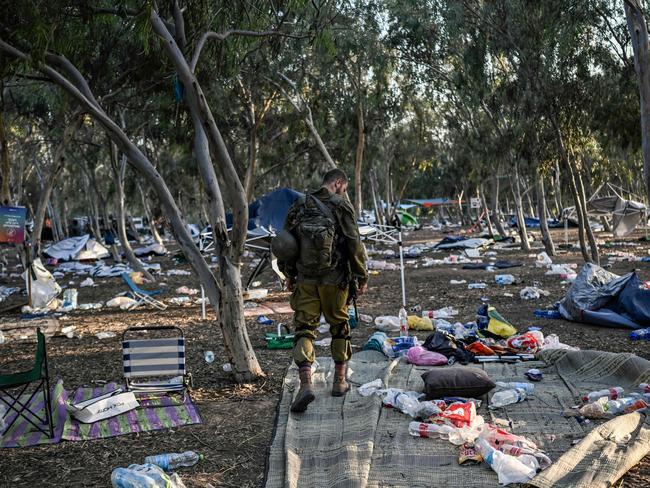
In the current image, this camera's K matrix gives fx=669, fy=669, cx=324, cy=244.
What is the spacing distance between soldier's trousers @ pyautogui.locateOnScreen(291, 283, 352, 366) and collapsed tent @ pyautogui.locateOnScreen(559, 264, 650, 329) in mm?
4537

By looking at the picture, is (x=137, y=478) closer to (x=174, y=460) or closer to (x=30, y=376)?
(x=174, y=460)

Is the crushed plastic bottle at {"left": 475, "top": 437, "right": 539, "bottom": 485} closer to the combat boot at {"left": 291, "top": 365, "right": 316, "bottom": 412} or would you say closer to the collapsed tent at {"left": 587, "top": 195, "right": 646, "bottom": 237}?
the combat boot at {"left": 291, "top": 365, "right": 316, "bottom": 412}

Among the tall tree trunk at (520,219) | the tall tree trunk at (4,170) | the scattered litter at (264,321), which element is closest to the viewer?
the scattered litter at (264,321)

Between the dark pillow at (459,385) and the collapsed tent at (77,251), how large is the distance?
21.9 m

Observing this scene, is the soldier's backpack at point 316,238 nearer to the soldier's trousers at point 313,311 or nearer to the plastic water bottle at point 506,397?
the soldier's trousers at point 313,311

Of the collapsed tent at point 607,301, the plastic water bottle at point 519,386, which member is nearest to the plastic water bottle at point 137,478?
the plastic water bottle at point 519,386

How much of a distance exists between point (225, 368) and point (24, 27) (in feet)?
12.0

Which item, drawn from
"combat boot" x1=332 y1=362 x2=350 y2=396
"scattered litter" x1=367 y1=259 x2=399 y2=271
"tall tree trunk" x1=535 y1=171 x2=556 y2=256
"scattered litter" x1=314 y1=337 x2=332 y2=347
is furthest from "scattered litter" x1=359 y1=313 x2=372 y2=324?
"tall tree trunk" x1=535 y1=171 x2=556 y2=256

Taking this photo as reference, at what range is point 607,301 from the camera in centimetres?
866

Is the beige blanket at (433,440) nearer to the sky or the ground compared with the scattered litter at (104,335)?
nearer to the ground

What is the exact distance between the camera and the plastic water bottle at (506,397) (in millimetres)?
5031

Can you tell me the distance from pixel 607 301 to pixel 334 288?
4.93 m

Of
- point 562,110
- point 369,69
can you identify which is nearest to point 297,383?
point 562,110

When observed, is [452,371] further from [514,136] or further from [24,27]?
[514,136]
